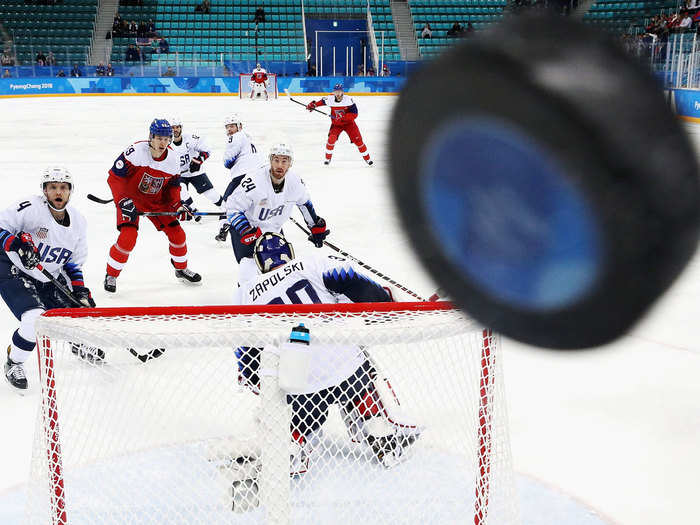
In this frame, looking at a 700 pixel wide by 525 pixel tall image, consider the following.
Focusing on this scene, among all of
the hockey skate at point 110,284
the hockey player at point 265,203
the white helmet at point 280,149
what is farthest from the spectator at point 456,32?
the hockey skate at point 110,284

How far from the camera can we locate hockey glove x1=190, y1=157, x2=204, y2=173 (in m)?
5.89

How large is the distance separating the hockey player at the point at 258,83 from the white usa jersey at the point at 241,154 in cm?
1319

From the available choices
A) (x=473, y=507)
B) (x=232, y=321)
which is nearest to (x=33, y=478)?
(x=232, y=321)

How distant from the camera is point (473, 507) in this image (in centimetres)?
204

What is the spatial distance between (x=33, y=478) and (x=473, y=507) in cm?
116

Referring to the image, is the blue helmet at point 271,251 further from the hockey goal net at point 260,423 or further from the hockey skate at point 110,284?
the hockey skate at point 110,284

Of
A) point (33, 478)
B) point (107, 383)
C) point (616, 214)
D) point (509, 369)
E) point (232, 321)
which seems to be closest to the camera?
point (616, 214)

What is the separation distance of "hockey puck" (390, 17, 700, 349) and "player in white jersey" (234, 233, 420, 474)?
1.59 metres

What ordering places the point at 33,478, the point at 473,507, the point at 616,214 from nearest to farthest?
the point at 616,214 < the point at 33,478 < the point at 473,507

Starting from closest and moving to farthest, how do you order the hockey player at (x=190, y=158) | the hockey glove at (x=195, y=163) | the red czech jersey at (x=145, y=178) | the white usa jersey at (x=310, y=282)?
1. the white usa jersey at (x=310, y=282)
2. the red czech jersey at (x=145, y=178)
3. the hockey player at (x=190, y=158)
4. the hockey glove at (x=195, y=163)

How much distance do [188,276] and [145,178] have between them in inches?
27.0

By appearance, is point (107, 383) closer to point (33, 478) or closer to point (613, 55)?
point (33, 478)

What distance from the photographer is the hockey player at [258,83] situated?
18.8m

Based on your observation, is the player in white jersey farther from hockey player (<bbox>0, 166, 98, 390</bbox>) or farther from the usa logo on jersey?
the usa logo on jersey
